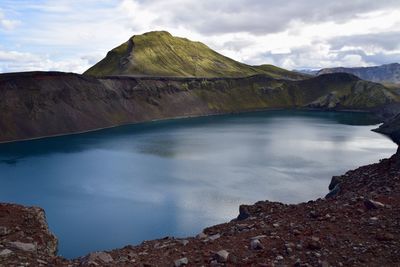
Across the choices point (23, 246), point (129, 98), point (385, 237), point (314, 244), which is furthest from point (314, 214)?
point (129, 98)

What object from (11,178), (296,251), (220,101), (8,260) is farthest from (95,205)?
(220,101)

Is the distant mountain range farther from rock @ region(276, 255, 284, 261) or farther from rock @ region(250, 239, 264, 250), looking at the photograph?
rock @ region(276, 255, 284, 261)

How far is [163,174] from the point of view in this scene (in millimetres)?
63688

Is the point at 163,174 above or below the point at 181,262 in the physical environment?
below

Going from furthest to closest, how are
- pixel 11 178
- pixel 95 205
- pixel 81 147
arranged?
pixel 81 147, pixel 11 178, pixel 95 205

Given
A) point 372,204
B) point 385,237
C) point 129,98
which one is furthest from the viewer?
point 129,98

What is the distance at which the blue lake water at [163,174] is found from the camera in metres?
41.1

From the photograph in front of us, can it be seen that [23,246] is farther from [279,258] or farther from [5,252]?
[279,258]

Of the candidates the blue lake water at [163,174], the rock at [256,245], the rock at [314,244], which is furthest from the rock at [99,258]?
the blue lake water at [163,174]

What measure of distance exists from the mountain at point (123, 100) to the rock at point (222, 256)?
98.8m

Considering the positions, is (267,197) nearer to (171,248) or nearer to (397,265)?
(171,248)

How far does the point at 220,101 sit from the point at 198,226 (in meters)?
146

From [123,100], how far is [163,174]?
88.7 m

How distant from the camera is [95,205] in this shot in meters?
47.9
